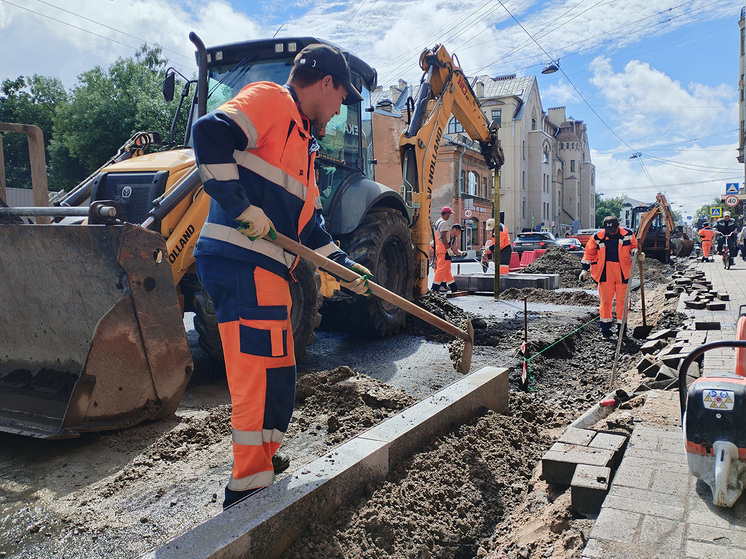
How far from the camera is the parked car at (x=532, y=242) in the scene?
794 inches

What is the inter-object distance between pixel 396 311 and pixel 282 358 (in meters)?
4.35

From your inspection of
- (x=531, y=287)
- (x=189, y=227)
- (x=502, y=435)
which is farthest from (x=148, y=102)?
(x=502, y=435)

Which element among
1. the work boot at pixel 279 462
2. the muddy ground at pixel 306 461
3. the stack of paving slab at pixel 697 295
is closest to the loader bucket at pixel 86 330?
the muddy ground at pixel 306 461

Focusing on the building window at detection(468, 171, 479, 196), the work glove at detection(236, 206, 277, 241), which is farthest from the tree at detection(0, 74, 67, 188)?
the work glove at detection(236, 206, 277, 241)

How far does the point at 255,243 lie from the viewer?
2594 mm

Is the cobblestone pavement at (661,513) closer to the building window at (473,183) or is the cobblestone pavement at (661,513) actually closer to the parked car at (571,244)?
the parked car at (571,244)

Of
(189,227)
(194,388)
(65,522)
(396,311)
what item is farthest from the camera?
(396,311)

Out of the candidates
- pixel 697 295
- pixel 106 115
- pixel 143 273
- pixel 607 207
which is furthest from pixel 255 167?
pixel 607 207

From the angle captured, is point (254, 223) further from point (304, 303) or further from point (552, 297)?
point (552, 297)

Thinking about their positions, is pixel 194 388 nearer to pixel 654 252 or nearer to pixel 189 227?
pixel 189 227

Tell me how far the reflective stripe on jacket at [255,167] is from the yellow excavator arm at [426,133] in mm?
4807

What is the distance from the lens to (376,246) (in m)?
6.21

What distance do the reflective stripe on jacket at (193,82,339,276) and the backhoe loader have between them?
33.5 inches

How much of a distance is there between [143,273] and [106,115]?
89.0 ft
